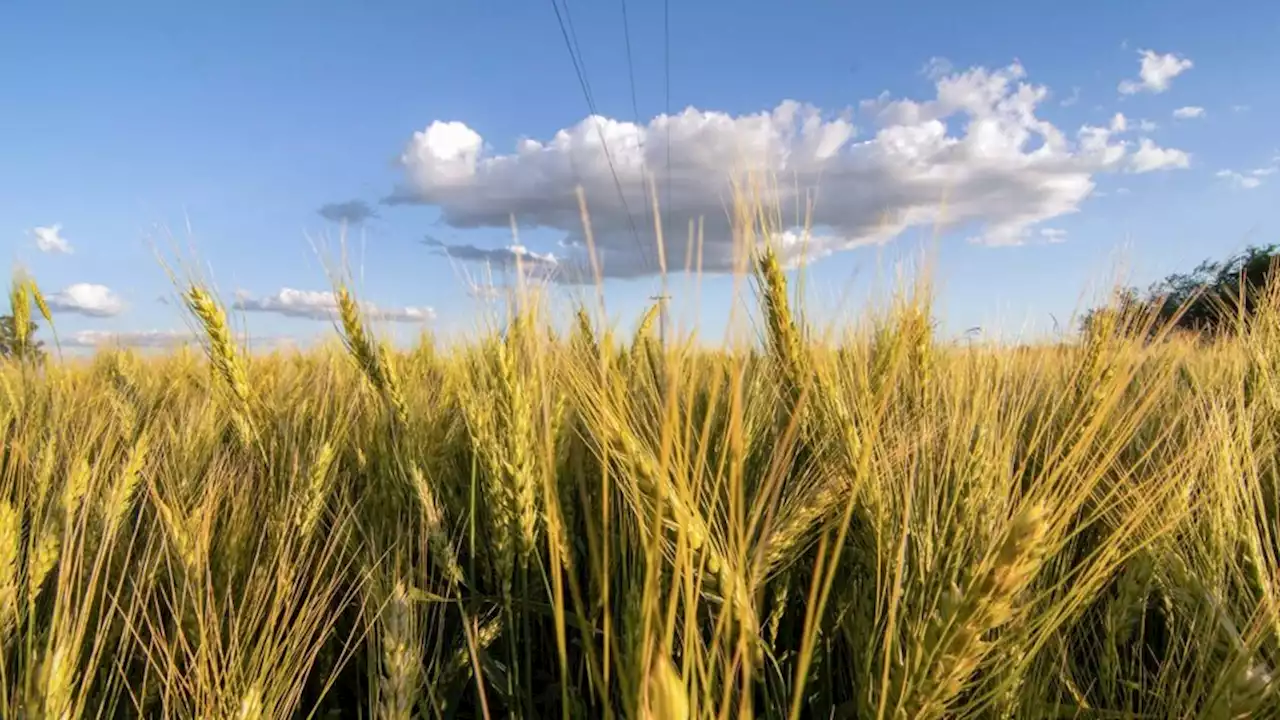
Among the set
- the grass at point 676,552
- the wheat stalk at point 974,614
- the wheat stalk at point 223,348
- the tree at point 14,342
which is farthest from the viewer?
the tree at point 14,342

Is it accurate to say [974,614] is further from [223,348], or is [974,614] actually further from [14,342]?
[14,342]

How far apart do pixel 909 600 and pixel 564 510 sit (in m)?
0.79

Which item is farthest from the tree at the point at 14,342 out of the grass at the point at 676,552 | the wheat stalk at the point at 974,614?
the wheat stalk at the point at 974,614

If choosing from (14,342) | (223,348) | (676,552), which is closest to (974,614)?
(676,552)

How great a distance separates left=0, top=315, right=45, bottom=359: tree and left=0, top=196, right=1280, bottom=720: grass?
1.32 meters

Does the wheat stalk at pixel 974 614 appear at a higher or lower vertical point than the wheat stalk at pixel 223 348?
Result: lower

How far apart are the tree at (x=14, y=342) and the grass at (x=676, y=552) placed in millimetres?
1325

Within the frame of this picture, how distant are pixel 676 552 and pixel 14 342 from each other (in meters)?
3.66

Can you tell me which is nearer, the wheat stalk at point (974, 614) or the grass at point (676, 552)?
the wheat stalk at point (974, 614)

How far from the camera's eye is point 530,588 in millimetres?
1520

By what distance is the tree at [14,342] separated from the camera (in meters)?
3.08

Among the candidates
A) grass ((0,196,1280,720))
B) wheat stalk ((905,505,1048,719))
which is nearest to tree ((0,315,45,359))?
grass ((0,196,1280,720))

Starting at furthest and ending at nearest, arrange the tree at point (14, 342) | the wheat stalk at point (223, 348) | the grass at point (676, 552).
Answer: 1. the tree at point (14, 342)
2. the wheat stalk at point (223, 348)
3. the grass at point (676, 552)

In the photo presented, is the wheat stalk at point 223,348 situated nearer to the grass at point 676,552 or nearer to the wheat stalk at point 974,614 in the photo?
the grass at point 676,552
